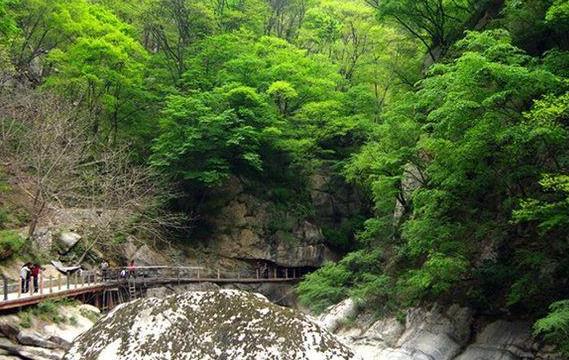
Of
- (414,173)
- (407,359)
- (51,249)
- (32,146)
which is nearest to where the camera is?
(407,359)

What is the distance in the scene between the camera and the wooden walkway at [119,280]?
60.5 ft

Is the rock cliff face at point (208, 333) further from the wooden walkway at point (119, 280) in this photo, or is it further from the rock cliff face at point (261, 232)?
the rock cliff face at point (261, 232)

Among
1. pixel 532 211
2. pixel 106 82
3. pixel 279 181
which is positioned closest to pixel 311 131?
pixel 279 181

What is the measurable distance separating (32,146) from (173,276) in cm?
992

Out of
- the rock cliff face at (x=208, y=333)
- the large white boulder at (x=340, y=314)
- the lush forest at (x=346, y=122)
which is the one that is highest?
the lush forest at (x=346, y=122)

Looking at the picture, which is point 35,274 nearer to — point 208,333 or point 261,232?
point 261,232

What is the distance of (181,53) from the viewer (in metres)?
37.7

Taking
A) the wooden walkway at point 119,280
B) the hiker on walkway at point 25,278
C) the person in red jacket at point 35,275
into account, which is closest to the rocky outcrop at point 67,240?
the wooden walkway at point 119,280

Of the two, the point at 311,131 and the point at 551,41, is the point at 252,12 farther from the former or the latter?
the point at 551,41

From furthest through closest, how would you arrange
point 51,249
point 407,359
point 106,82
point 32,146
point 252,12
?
point 252,12 < point 106,82 < point 51,249 < point 32,146 < point 407,359

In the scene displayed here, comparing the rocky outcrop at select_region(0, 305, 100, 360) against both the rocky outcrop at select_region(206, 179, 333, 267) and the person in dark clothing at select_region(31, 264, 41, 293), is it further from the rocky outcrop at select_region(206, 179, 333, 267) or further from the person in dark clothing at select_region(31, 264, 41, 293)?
the rocky outcrop at select_region(206, 179, 333, 267)

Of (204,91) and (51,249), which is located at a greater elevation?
(204,91)

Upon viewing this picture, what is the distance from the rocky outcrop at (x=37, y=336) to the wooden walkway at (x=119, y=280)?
2.21ft

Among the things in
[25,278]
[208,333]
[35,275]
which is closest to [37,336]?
[25,278]
